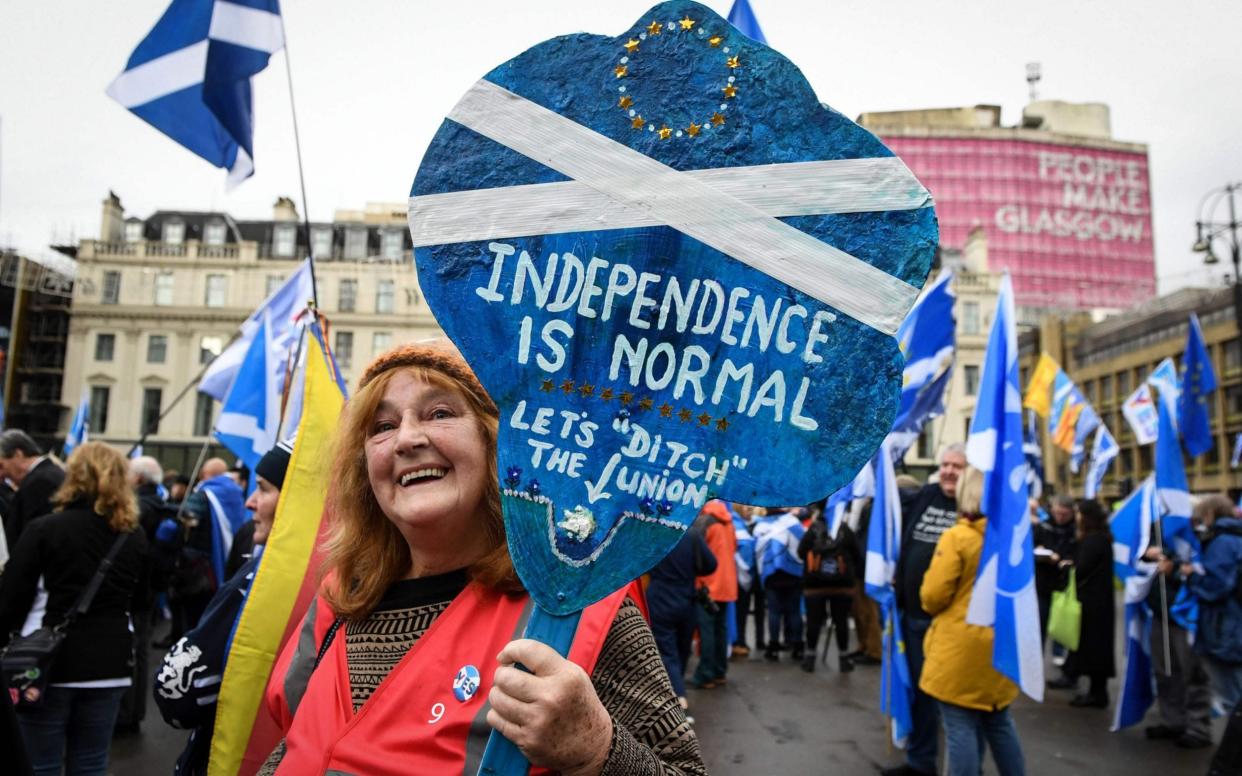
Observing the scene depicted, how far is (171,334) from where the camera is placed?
142ft

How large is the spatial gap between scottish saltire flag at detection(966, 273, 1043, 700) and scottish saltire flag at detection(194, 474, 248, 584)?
5540 mm

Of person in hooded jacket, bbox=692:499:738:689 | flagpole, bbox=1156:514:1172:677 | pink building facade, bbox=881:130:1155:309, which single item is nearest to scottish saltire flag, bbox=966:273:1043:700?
flagpole, bbox=1156:514:1172:677

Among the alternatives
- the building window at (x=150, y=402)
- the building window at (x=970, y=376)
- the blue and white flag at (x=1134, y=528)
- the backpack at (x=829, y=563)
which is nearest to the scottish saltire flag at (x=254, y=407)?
the backpack at (x=829, y=563)

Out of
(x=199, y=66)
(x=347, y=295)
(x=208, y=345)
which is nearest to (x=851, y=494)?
(x=199, y=66)

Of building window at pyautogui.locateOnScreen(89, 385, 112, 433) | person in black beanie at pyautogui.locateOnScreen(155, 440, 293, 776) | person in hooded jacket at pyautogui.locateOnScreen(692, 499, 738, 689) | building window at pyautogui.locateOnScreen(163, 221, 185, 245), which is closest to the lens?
person in black beanie at pyautogui.locateOnScreen(155, 440, 293, 776)

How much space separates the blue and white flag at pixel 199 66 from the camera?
529cm

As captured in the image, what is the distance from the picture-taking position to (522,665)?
1309 millimetres

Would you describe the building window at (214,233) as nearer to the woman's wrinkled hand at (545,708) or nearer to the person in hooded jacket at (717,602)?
the person in hooded jacket at (717,602)

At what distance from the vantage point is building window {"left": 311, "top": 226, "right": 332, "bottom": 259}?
46.7 m

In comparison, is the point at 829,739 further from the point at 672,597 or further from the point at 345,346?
the point at 345,346

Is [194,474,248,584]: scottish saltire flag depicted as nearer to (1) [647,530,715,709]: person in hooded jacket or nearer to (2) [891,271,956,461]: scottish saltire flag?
(1) [647,530,715,709]: person in hooded jacket

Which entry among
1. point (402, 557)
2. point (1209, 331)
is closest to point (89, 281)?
point (402, 557)

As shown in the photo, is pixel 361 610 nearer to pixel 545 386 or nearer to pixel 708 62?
pixel 545 386

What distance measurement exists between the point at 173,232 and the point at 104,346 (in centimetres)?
685
